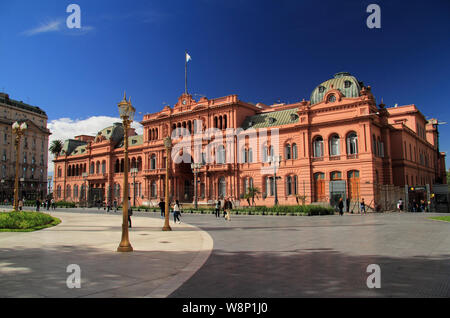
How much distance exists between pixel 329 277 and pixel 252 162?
42265mm

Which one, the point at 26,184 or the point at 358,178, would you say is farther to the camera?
the point at 26,184

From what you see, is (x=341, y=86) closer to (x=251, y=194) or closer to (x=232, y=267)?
(x=251, y=194)

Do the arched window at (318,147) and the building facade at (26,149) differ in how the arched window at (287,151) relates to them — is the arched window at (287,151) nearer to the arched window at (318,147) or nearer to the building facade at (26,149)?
the arched window at (318,147)

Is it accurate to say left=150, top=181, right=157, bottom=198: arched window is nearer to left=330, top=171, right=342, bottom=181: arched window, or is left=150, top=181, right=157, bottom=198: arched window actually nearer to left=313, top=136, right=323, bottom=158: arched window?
left=313, top=136, right=323, bottom=158: arched window

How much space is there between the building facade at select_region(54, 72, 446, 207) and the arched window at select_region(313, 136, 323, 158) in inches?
5.0

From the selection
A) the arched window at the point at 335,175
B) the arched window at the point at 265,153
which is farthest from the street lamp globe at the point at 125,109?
the arched window at the point at 265,153

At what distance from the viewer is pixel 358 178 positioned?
40.5 metres

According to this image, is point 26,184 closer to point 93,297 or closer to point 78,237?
point 78,237

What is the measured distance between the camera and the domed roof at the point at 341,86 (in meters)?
42.6

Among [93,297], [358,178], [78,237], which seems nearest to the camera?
[93,297]

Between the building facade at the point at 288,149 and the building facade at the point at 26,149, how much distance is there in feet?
120

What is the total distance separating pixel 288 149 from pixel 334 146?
251 inches
